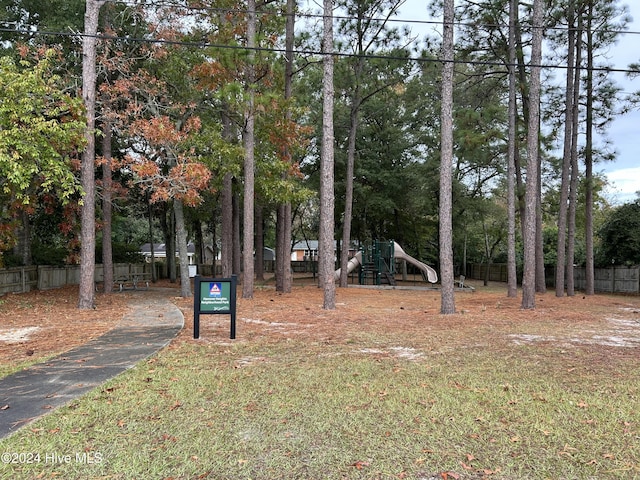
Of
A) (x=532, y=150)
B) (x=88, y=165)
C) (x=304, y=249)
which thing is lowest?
(x=304, y=249)

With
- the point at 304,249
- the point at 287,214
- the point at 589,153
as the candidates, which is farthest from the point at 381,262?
the point at 304,249

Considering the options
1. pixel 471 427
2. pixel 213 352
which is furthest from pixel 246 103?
pixel 471 427

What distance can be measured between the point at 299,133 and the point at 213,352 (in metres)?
10.6

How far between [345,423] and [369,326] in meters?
5.09

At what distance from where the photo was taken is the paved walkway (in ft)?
12.2

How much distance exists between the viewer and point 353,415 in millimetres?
3629

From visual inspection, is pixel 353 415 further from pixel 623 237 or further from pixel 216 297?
pixel 623 237

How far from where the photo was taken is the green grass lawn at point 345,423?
9.11 feet

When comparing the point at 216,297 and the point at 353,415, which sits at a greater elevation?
the point at 216,297

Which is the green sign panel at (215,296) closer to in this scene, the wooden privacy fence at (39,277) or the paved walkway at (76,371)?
the paved walkway at (76,371)

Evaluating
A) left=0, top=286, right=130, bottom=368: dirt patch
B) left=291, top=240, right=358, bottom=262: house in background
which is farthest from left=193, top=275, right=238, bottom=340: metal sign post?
left=291, top=240, right=358, bottom=262: house in background

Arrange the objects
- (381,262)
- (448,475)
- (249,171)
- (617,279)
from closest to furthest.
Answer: (448,475) → (249,171) → (617,279) → (381,262)

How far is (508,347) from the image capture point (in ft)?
21.2

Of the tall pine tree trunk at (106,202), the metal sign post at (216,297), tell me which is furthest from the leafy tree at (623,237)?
the tall pine tree trunk at (106,202)
